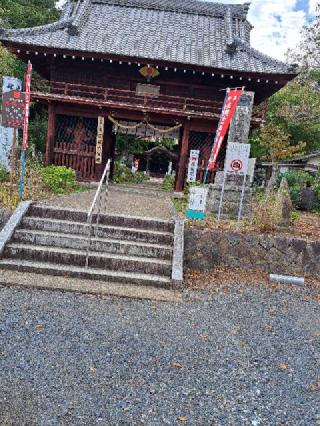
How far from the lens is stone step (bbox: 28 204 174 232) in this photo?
7.95m

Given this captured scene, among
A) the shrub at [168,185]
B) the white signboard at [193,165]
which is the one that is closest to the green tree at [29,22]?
the shrub at [168,185]

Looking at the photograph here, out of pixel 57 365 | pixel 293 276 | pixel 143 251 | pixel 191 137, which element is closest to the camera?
pixel 57 365

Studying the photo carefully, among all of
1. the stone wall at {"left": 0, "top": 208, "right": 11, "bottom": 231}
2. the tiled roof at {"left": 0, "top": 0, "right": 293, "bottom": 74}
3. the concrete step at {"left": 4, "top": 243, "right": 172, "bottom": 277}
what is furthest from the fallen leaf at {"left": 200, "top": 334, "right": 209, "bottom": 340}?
the tiled roof at {"left": 0, "top": 0, "right": 293, "bottom": 74}

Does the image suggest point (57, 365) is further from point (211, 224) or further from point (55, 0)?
point (55, 0)

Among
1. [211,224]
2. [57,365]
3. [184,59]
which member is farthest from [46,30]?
[57,365]

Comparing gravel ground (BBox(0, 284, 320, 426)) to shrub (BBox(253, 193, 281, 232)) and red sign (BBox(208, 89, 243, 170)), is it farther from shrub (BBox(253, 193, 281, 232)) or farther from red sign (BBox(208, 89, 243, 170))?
red sign (BBox(208, 89, 243, 170))

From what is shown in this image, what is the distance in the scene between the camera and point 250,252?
25.9ft

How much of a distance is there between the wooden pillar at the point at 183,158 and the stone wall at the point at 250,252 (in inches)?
275

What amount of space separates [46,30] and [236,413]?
1467 centimetres

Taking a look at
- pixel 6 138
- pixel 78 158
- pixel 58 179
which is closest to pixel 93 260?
pixel 58 179

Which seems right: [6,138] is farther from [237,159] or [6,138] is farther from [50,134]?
[237,159]

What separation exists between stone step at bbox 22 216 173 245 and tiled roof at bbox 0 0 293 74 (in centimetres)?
786

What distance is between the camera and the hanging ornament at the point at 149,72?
14.1 metres

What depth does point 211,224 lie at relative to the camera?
830 cm
